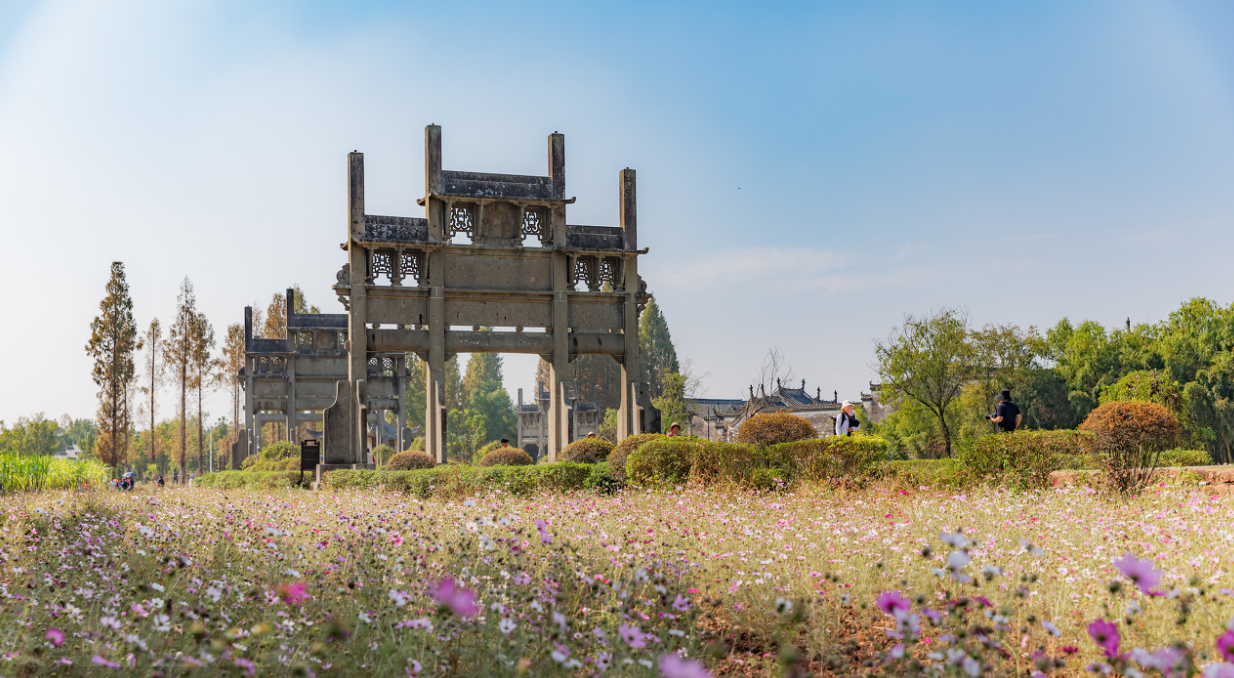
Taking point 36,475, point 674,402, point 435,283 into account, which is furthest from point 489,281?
point 674,402

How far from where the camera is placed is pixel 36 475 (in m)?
19.2

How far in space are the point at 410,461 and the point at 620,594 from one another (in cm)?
1702

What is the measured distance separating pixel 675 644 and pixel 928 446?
4405cm

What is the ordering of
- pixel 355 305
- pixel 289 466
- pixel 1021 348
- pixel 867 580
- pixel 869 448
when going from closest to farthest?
pixel 867 580 → pixel 869 448 → pixel 355 305 → pixel 289 466 → pixel 1021 348

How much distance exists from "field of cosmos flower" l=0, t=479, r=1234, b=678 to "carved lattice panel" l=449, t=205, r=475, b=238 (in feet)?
45.9

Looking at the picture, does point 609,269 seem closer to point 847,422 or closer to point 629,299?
point 629,299

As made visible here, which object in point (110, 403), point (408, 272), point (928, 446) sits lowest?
point (928, 446)

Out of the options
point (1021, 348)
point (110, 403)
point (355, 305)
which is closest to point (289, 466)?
point (355, 305)

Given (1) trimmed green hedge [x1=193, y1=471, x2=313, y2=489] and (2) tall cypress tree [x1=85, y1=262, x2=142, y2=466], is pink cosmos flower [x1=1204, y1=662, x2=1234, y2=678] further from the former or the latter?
(2) tall cypress tree [x1=85, y1=262, x2=142, y2=466]

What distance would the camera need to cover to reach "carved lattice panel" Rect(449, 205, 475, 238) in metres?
23.2

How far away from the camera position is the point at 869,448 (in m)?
15.5

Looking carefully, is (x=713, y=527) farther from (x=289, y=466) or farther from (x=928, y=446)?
(x=928, y=446)

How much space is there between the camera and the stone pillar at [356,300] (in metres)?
22.6

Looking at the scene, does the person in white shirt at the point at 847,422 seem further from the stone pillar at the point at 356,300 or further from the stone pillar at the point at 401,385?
the stone pillar at the point at 401,385
